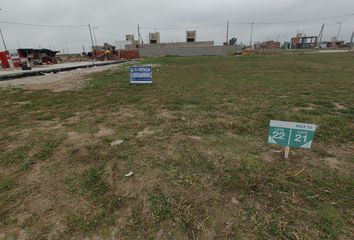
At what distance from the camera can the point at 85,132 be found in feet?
12.6

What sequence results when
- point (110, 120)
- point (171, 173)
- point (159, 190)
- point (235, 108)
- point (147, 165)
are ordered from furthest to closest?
point (235, 108), point (110, 120), point (147, 165), point (171, 173), point (159, 190)

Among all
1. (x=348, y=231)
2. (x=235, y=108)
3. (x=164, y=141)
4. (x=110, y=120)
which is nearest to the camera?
(x=348, y=231)

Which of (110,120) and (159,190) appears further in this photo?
(110,120)

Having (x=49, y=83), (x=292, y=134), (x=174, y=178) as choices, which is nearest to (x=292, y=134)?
(x=292, y=134)

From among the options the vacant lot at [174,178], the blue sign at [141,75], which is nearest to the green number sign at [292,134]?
the vacant lot at [174,178]

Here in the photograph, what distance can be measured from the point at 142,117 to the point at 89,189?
8.12ft

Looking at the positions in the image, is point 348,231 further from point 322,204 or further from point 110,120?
point 110,120

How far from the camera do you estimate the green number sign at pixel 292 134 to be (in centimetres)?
243

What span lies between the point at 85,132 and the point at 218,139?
7.97 ft

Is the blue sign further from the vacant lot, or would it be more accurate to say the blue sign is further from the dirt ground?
the vacant lot

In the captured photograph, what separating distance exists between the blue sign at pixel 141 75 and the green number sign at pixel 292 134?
6.70 m

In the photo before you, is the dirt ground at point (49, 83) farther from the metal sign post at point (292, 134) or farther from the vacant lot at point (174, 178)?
the metal sign post at point (292, 134)

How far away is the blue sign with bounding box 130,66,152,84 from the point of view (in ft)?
28.0

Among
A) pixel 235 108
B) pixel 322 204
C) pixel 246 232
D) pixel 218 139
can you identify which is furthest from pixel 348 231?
pixel 235 108
